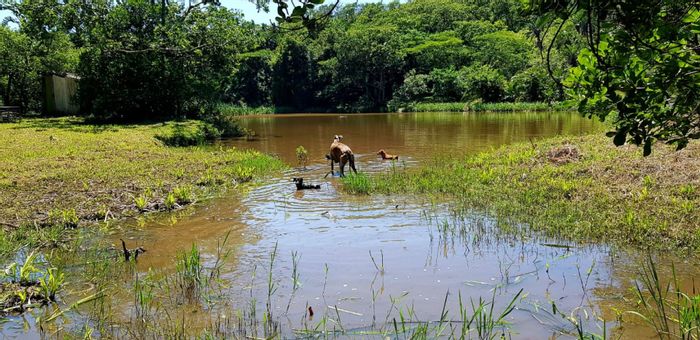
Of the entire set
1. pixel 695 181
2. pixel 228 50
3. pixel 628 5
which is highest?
pixel 228 50

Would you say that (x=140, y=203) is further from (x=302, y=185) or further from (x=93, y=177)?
(x=302, y=185)

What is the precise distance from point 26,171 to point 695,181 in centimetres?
1292

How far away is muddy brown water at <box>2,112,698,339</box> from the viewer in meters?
5.41

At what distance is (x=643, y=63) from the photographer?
11.7ft

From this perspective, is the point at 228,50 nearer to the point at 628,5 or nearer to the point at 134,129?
the point at 134,129

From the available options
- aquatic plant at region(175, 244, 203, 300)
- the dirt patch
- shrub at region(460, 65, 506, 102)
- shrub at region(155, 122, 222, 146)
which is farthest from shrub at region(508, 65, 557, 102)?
aquatic plant at region(175, 244, 203, 300)

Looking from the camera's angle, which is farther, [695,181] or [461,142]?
[461,142]

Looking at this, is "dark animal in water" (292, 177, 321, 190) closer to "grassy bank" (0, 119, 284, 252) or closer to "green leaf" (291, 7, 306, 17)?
"grassy bank" (0, 119, 284, 252)

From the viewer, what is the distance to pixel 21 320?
5230 mm

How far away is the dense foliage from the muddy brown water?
2.16m

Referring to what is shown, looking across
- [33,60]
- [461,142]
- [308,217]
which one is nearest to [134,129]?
[461,142]

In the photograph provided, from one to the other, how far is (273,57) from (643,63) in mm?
69784

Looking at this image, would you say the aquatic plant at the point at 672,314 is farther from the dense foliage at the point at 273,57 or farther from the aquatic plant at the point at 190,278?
the aquatic plant at the point at 190,278

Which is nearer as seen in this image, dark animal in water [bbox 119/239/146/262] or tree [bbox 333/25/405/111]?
dark animal in water [bbox 119/239/146/262]
